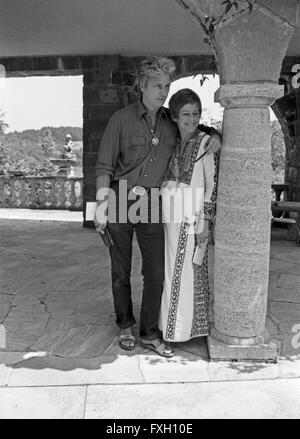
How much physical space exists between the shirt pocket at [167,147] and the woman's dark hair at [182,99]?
15 cm

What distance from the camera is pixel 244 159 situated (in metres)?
2.91

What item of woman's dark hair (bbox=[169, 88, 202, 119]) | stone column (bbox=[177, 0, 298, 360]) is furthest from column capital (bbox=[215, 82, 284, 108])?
woman's dark hair (bbox=[169, 88, 202, 119])

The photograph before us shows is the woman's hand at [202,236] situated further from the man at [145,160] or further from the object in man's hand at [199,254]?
the man at [145,160]

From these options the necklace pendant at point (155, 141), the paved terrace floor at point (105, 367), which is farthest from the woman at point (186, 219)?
the paved terrace floor at point (105, 367)

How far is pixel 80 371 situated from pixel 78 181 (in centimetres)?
775

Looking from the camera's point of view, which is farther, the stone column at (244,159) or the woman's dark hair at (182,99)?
the woman's dark hair at (182,99)

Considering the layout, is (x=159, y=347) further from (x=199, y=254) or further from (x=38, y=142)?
(x=38, y=142)

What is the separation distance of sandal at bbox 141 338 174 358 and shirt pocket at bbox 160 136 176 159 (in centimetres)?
122

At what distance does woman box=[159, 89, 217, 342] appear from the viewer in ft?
9.79

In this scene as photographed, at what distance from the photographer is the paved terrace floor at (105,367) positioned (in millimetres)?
2539

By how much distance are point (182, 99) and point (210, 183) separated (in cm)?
54

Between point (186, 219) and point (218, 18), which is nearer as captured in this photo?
point (218, 18)

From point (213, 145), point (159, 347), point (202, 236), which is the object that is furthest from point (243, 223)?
point (159, 347)

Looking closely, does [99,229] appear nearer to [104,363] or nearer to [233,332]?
[104,363]
